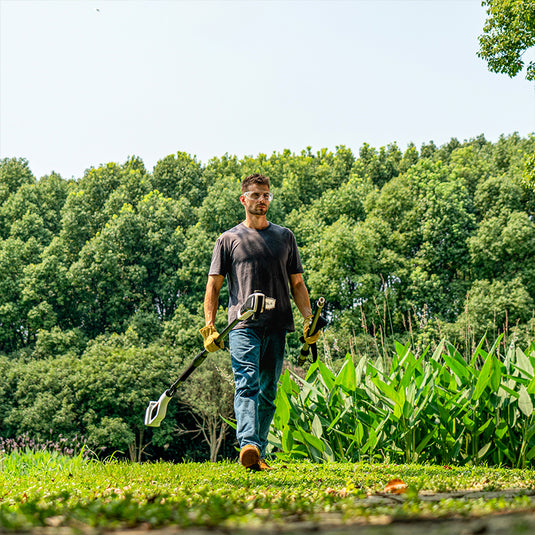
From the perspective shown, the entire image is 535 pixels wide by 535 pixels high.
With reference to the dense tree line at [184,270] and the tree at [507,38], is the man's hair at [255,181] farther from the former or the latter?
the dense tree line at [184,270]

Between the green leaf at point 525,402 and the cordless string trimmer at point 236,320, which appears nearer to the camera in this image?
the cordless string trimmer at point 236,320

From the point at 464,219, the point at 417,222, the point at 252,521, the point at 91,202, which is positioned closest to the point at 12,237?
the point at 91,202

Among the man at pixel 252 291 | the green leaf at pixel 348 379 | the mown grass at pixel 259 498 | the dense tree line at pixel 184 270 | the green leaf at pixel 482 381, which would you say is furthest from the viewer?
the dense tree line at pixel 184 270

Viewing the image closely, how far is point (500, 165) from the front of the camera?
117 feet

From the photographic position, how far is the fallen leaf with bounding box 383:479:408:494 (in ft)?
8.75

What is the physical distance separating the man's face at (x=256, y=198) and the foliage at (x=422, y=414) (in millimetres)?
1358

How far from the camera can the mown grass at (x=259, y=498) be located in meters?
1.32

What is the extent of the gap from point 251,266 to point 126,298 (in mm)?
30424

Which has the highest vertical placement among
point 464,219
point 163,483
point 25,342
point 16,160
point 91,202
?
point 16,160

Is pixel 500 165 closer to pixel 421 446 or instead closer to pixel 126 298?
pixel 126 298

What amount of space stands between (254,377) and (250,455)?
535 mm

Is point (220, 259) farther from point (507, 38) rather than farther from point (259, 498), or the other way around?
point (507, 38)

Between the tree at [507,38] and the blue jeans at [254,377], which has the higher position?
the tree at [507,38]

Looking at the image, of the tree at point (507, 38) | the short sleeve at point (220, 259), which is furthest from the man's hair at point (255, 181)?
the tree at point (507, 38)
